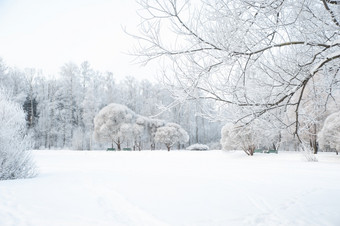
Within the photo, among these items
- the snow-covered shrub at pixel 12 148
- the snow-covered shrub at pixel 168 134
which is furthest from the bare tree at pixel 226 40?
the snow-covered shrub at pixel 168 134

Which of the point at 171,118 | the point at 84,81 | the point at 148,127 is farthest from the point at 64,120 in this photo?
the point at 171,118

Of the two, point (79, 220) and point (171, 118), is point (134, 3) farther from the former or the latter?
point (171, 118)

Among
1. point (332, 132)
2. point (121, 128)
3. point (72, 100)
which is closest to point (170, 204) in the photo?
point (332, 132)

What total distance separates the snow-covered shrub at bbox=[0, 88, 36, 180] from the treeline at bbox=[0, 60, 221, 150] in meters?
20.0

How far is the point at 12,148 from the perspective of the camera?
8.28 metres

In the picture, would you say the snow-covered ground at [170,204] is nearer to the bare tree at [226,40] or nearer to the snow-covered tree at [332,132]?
the bare tree at [226,40]

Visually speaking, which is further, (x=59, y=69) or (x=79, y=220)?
(x=59, y=69)

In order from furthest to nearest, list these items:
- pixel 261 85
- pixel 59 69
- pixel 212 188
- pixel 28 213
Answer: pixel 59 69, pixel 212 188, pixel 28 213, pixel 261 85

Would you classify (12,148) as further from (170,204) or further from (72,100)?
(72,100)

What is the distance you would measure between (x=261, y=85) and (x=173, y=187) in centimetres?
435

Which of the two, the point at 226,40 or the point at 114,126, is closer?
the point at 226,40

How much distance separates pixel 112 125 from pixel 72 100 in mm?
12428

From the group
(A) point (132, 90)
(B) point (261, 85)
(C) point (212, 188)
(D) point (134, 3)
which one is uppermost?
(A) point (132, 90)

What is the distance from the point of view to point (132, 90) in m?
45.6
